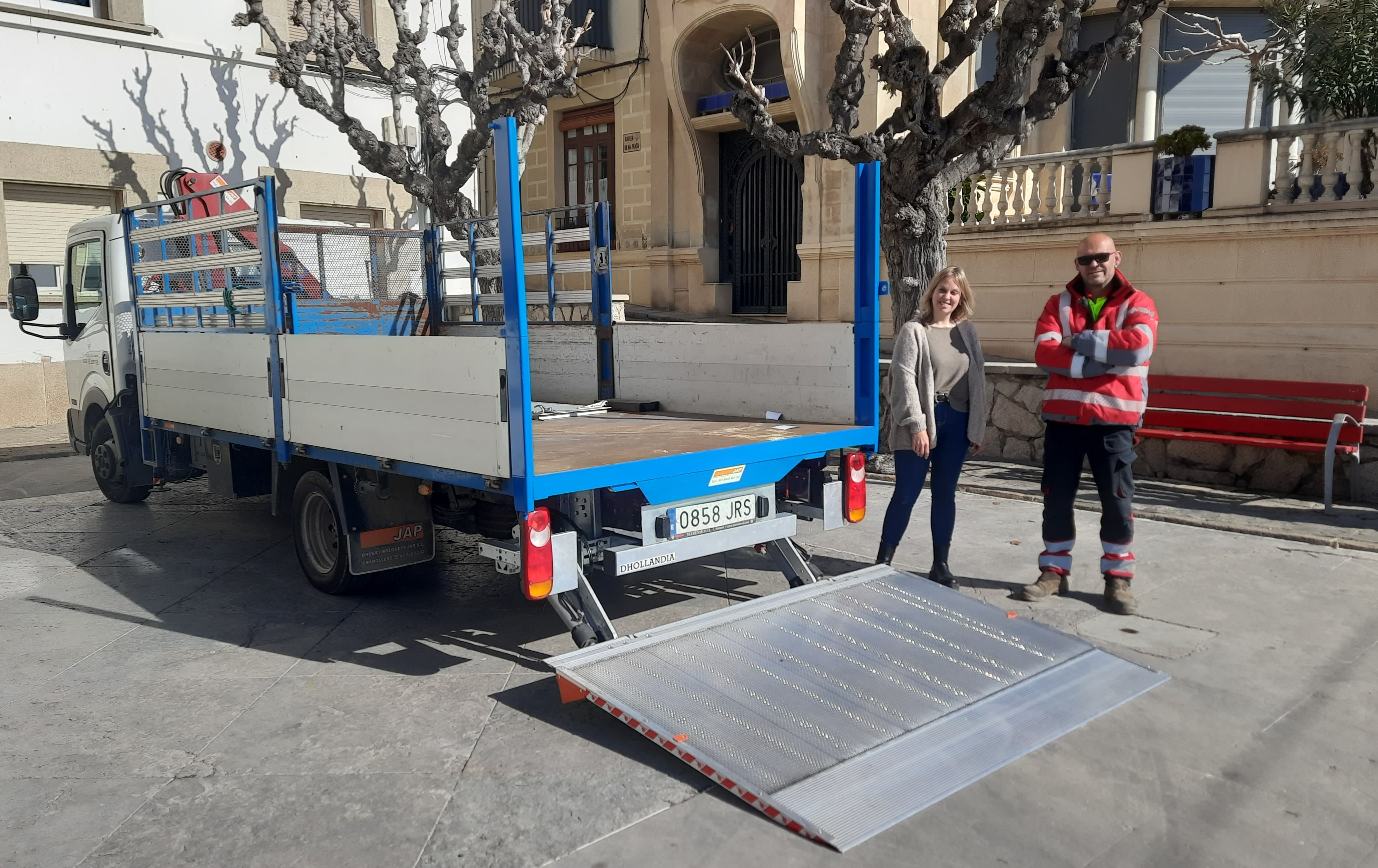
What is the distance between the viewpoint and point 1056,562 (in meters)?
5.65

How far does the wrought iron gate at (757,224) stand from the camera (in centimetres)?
1584

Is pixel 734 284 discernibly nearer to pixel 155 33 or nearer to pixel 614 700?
pixel 155 33

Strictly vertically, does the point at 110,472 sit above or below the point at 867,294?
below

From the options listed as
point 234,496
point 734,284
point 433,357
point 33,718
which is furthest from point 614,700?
point 734,284

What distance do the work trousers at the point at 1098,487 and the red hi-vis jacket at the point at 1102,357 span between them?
10 cm

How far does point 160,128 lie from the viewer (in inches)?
508

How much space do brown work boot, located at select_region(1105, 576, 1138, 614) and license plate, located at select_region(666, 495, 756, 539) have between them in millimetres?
1977

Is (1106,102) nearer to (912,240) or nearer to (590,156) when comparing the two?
(590,156)

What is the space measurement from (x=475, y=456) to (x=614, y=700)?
111cm

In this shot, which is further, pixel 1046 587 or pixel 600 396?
pixel 600 396

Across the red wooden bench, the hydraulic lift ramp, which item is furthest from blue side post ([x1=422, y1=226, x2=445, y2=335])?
the red wooden bench

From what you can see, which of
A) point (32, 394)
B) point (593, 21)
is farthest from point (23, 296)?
point (593, 21)

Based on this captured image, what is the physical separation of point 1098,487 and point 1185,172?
6023mm

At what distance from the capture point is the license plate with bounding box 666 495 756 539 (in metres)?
4.56
